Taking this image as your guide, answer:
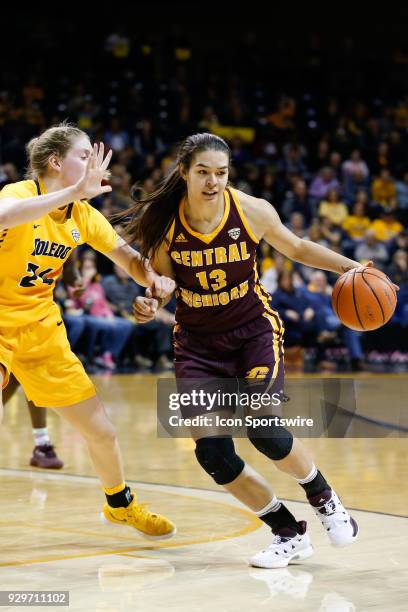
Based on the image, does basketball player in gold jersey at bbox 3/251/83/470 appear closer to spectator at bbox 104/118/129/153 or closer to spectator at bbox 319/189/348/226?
spectator at bbox 104/118/129/153

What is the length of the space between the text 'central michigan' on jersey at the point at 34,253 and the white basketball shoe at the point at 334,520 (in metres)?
1.54

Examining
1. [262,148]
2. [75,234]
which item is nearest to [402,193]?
[262,148]

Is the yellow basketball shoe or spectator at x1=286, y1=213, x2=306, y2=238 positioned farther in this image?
spectator at x1=286, y1=213, x2=306, y2=238

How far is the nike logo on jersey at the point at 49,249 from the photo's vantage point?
15.6 ft

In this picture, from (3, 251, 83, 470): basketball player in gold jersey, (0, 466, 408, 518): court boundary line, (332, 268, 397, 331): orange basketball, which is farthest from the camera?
(3, 251, 83, 470): basketball player in gold jersey

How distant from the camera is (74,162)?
4.83m

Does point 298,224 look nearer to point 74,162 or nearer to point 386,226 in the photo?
point 386,226

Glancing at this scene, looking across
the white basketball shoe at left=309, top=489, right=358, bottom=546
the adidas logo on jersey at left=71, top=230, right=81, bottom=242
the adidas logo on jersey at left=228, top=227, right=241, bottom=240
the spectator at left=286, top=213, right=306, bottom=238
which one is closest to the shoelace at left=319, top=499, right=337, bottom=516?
the white basketball shoe at left=309, top=489, right=358, bottom=546

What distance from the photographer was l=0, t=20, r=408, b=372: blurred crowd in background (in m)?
Result: 13.8

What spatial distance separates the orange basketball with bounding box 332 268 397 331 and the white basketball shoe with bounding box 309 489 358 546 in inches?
32.3

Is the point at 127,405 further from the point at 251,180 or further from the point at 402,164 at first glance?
the point at 402,164

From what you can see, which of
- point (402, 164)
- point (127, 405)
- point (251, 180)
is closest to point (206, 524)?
point (127, 405)

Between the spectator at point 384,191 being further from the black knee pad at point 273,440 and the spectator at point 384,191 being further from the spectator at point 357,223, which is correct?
the black knee pad at point 273,440

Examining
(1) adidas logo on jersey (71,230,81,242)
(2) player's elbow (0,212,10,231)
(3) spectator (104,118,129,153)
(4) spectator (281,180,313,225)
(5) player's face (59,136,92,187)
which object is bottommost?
(4) spectator (281,180,313,225)
